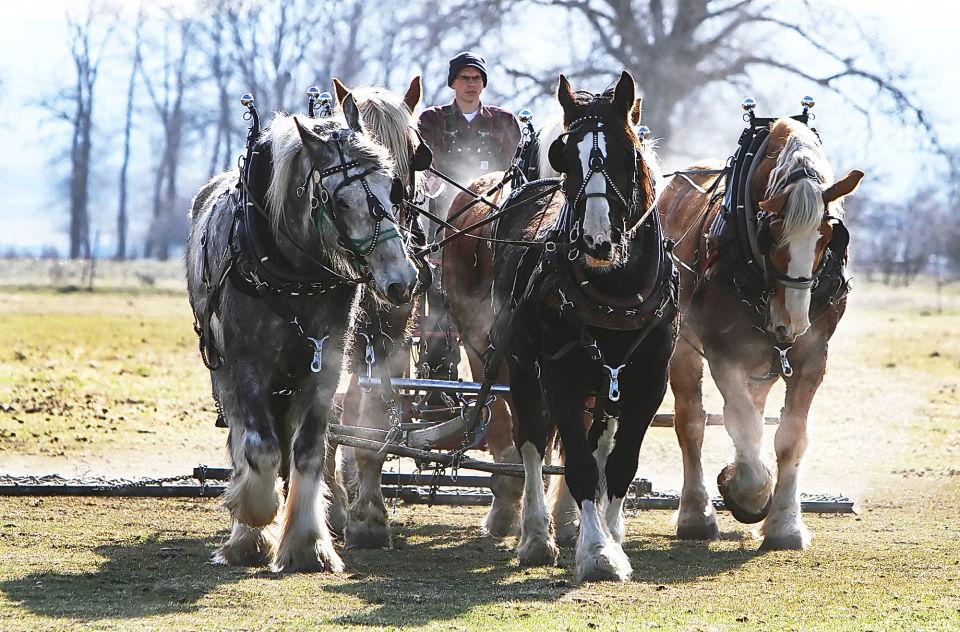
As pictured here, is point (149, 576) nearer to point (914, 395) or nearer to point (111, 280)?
point (914, 395)

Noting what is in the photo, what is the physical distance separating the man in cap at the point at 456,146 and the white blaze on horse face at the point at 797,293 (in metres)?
2.55

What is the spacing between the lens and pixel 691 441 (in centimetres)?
726

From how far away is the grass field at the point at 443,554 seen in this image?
4.70m

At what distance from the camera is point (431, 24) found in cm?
2411

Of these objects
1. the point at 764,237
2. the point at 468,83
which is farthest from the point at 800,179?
the point at 468,83

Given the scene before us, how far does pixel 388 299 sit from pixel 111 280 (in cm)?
3286

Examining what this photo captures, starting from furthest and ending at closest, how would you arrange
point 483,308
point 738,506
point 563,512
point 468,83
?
point 468,83 → point 483,308 → point 563,512 → point 738,506

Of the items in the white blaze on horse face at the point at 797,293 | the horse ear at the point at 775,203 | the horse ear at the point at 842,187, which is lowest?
the white blaze on horse face at the point at 797,293

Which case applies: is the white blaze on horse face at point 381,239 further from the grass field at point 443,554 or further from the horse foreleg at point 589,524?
the grass field at point 443,554

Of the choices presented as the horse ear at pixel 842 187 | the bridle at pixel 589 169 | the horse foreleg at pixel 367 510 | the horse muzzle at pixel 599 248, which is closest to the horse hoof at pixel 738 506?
the horse ear at pixel 842 187

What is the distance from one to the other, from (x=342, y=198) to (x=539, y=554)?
1924mm

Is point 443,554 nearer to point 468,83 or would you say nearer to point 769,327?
point 769,327

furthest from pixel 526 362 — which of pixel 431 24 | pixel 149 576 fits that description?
pixel 431 24

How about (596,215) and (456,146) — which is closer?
(596,215)
